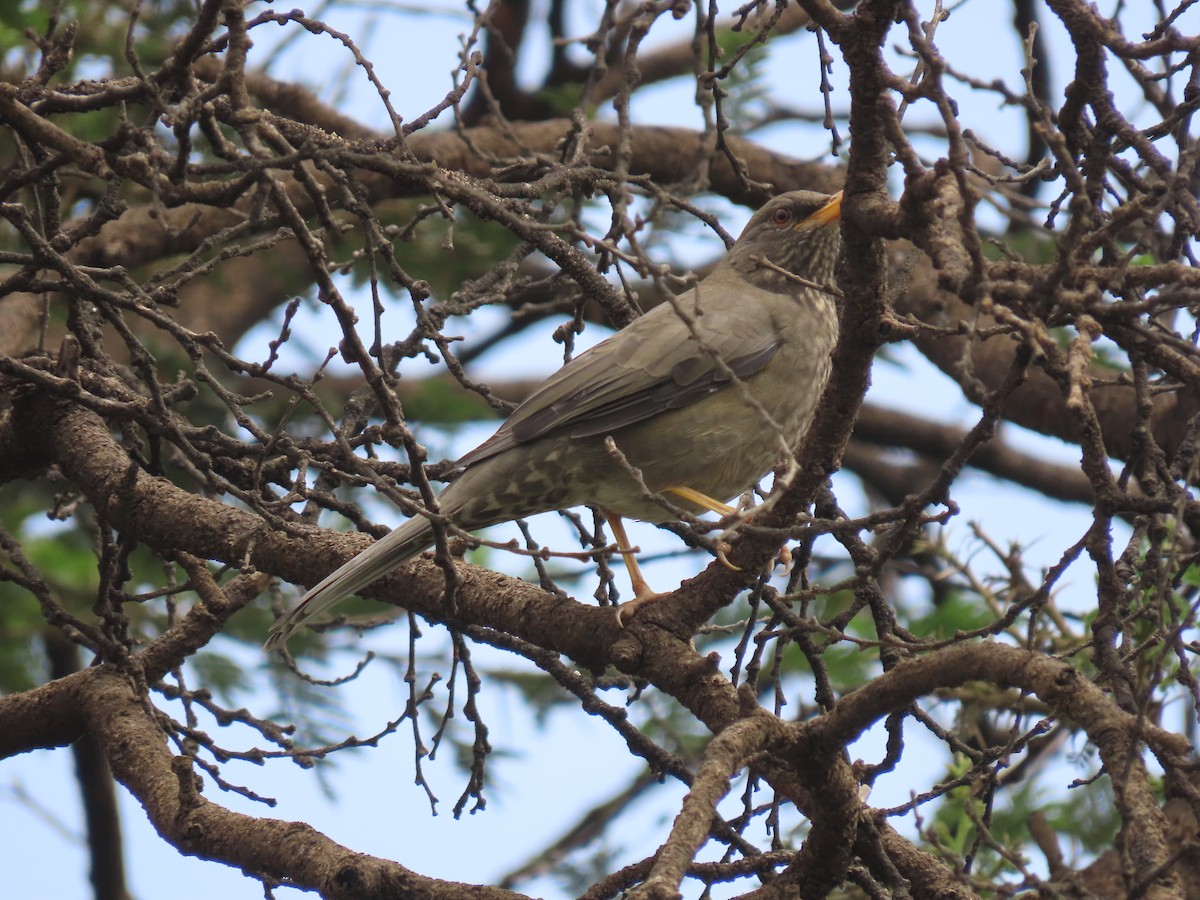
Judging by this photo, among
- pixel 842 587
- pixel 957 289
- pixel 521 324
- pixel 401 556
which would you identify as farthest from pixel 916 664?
pixel 521 324

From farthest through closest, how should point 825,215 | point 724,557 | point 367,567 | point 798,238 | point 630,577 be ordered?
point 798,238 < point 825,215 < point 630,577 < point 367,567 < point 724,557

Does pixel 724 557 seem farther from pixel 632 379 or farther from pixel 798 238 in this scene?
pixel 798 238

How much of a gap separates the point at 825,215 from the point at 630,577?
7.00 ft

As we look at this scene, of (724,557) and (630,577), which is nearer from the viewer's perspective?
(724,557)

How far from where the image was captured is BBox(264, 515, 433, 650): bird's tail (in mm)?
4316

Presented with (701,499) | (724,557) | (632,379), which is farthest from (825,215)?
(724,557)

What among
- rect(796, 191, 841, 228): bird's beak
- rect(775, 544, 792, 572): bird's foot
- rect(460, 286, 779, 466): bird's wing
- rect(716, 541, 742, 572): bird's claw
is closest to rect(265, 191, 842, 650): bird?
rect(460, 286, 779, 466): bird's wing

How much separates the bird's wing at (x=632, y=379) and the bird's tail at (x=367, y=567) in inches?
32.6

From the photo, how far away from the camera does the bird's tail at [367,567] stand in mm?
4316

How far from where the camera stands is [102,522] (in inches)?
178

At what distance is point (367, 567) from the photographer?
436 centimetres

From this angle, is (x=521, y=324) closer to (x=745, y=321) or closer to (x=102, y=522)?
(x=745, y=321)

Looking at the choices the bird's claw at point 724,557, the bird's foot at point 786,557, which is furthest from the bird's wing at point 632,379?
the bird's claw at point 724,557

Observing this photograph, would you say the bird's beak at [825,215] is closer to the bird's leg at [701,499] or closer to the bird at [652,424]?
the bird at [652,424]
